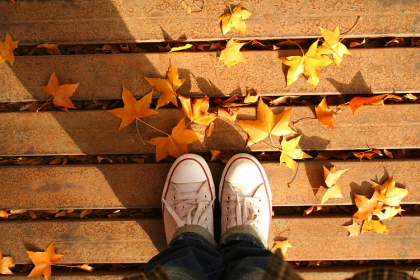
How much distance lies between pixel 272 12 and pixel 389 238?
130cm

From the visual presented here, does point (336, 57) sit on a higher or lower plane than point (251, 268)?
higher

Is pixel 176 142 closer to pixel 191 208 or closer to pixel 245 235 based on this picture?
pixel 191 208

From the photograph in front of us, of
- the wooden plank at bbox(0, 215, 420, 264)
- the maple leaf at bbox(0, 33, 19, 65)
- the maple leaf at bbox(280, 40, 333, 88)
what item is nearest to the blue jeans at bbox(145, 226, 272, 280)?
the wooden plank at bbox(0, 215, 420, 264)

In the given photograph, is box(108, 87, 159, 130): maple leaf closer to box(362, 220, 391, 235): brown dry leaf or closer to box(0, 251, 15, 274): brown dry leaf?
box(0, 251, 15, 274): brown dry leaf

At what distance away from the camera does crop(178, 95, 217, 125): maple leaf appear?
1.46 metres

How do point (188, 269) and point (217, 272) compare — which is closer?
point (188, 269)

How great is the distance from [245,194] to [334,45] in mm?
857

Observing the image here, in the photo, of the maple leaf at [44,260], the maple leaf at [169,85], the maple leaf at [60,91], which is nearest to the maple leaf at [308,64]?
the maple leaf at [169,85]

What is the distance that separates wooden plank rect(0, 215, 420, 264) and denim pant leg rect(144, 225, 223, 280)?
27 centimetres

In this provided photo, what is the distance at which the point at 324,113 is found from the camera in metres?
1.48

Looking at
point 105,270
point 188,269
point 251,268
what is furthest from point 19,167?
point 251,268

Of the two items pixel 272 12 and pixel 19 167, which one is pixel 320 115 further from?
pixel 19 167

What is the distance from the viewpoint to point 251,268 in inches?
42.1

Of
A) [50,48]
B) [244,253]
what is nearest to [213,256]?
[244,253]
